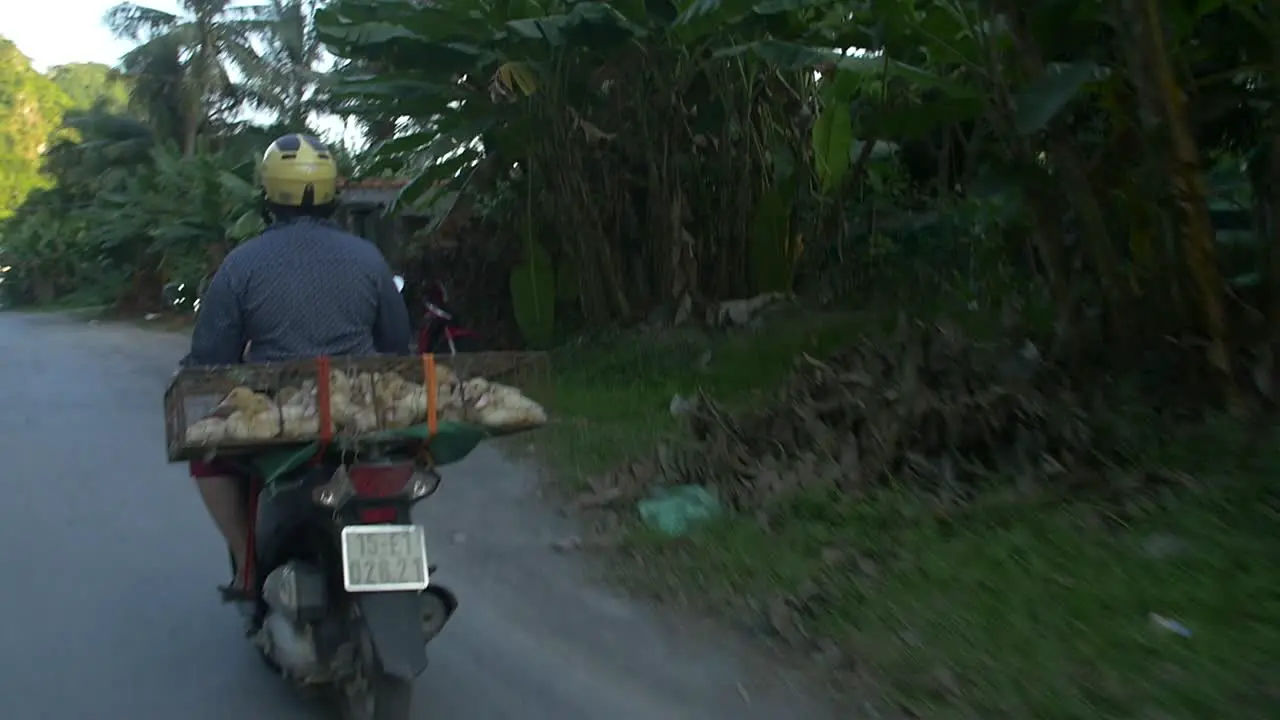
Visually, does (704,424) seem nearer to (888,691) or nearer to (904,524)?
(904,524)

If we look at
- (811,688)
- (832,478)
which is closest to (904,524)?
(832,478)

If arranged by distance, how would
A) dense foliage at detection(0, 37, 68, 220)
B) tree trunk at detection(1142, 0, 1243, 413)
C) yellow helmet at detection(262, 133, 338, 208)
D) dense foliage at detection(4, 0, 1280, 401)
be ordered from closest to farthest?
yellow helmet at detection(262, 133, 338, 208), tree trunk at detection(1142, 0, 1243, 413), dense foliage at detection(4, 0, 1280, 401), dense foliage at detection(0, 37, 68, 220)

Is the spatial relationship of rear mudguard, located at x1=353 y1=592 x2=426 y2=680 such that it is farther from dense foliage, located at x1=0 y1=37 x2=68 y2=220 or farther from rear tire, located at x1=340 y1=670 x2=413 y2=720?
Answer: dense foliage, located at x1=0 y1=37 x2=68 y2=220

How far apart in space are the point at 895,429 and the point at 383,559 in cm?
349

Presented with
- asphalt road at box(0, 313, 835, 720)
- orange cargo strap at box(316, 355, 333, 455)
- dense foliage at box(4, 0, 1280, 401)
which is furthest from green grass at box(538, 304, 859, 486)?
orange cargo strap at box(316, 355, 333, 455)

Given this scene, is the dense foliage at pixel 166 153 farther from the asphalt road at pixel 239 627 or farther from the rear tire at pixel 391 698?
the rear tire at pixel 391 698

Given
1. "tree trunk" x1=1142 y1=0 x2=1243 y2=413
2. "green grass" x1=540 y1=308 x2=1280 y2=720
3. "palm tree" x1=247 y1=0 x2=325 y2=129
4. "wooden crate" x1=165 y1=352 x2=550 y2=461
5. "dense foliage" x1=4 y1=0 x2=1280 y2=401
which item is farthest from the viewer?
"palm tree" x1=247 y1=0 x2=325 y2=129

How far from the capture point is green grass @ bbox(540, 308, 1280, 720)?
4195mm

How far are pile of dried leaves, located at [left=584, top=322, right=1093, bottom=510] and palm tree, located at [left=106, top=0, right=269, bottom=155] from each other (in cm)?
2909

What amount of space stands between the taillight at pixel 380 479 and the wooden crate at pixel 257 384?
0.39 feet

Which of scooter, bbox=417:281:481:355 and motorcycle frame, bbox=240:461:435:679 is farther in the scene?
scooter, bbox=417:281:481:355

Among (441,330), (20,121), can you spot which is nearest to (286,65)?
(441,330)

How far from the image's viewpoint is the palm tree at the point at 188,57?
3488cm

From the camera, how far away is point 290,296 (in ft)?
14.6
